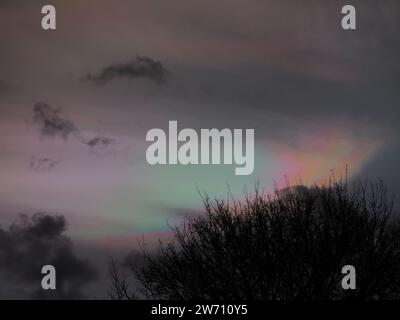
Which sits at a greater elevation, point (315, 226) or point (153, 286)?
point (315, 226)

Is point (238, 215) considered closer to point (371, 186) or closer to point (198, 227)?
point (198, 227)

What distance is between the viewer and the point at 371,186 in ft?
92.9

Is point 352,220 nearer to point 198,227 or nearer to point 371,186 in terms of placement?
point 371,186

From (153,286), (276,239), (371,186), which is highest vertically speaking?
(371,186)

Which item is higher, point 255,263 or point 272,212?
point 272,212

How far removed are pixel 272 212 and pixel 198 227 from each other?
10.9 ft

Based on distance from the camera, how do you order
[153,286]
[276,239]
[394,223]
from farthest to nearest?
[394,223] → [153,286] → [276,239]
